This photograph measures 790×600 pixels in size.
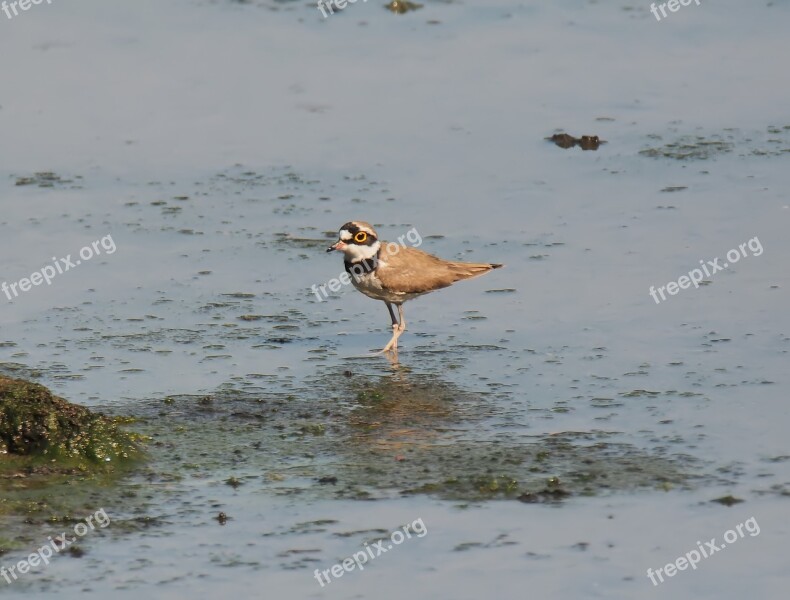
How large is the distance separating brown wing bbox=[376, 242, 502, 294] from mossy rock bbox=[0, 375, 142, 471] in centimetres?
367

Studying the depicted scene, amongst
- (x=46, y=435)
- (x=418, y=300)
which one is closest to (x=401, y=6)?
(x=418, y=300)

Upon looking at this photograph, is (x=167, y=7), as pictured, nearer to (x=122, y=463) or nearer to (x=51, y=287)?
(x=51, y=287)

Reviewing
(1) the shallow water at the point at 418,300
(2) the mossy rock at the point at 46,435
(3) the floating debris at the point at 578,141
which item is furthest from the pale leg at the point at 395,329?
(3) the floating debris at the point at 578,141

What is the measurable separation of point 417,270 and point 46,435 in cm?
427

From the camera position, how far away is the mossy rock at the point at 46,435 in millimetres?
10250

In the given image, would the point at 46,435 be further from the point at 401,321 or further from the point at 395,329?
the point at 401,321

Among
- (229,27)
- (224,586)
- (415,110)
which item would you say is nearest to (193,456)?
(224,586)

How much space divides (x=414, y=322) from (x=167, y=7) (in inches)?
387

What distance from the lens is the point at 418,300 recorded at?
1474 centimetres

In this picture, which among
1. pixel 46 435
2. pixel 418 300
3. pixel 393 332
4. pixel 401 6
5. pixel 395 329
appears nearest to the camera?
pixel 46 435

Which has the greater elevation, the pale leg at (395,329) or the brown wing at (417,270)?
the brown wing at (417,270)

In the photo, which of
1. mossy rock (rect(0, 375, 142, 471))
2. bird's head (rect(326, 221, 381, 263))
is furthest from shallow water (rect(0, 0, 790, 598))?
bird's head (rect(326, 221, 381, 263))

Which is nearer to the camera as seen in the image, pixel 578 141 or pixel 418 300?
pixel 418 300

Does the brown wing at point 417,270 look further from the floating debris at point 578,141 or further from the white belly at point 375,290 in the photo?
the floating debris at point 578,141
